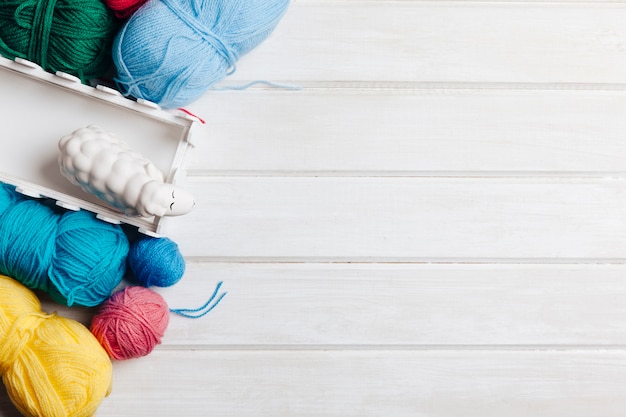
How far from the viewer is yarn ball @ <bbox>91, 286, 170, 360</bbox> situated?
70 cm

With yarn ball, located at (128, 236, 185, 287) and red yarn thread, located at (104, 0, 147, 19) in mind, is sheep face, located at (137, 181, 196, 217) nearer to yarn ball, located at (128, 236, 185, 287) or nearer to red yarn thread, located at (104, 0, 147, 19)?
yarn ball, located at (128, 236, 185, 287)

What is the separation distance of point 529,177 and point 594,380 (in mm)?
269

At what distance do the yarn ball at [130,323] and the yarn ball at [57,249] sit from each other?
0.03 meters

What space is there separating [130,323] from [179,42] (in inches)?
12.7

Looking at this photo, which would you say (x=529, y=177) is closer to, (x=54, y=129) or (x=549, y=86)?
(x=549, y=86)

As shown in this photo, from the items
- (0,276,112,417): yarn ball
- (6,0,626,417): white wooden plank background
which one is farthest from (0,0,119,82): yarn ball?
(0,276,112,417): yarn ball

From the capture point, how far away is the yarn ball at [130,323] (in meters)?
0.70

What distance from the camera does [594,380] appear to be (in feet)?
2.54

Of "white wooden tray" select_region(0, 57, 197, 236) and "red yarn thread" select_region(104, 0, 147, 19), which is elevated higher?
"red yarn thread" select_region(104, 0, 147, 19)

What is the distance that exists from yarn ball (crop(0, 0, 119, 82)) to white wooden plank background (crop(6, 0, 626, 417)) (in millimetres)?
143

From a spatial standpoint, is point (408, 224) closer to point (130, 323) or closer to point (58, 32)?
point (130, 323)

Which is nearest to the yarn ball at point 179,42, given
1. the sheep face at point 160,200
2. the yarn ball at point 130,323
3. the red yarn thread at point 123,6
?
the red yarn thread at point 123,6

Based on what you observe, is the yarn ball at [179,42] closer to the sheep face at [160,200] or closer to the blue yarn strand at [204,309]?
the sheep face at [160,200]

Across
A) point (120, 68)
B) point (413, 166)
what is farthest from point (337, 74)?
point (120, 68)
